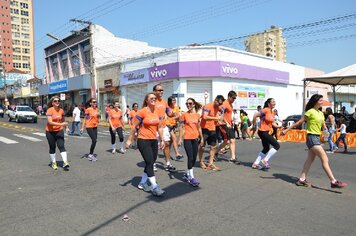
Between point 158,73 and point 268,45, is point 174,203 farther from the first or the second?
point 268,45

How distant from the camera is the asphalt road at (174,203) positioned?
4.11 meters

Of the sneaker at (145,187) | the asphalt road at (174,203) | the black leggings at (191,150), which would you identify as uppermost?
the black leggings at (191,150)

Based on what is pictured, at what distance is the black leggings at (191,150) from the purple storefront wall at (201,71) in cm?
1652

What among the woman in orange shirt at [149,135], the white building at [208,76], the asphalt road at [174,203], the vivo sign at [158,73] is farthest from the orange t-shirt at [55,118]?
the vivo sign at [158,73]

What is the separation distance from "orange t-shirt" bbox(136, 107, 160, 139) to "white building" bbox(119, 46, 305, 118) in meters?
17.0

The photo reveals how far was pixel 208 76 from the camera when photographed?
23.1 meters

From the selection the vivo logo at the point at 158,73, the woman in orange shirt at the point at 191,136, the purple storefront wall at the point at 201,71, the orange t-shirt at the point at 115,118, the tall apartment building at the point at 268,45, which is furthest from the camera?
the tall apartment building at the point at 268,45

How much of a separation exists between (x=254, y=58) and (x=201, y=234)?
80.8ft

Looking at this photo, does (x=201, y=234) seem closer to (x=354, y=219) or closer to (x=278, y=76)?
(x=354, y=219)

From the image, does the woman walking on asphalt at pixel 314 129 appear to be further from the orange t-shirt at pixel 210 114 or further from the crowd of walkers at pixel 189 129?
the orange t-shirt at pixel 210 114

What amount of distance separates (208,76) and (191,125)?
54.7 ft

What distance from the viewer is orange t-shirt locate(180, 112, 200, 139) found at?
263 inches

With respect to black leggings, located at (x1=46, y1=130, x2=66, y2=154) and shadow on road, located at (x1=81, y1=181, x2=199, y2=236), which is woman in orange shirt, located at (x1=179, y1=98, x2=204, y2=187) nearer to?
shadow on road, located at (x1=81, y1=181, x2=199, y2=236)

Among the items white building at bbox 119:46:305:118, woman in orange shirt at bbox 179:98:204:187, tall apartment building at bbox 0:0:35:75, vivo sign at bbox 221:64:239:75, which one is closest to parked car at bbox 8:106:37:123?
white building at bbox 119:46:305:118
